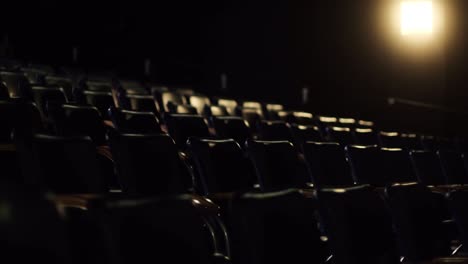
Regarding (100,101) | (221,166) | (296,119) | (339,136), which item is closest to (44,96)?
(100,101)

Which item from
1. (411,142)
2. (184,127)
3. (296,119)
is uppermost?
(184,127)

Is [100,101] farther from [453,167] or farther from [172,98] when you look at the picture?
[453,167]

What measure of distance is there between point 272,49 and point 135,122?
568 cm

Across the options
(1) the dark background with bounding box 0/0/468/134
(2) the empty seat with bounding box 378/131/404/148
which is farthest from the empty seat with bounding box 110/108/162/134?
(1) the dark background with bounding box 0/0/468/134

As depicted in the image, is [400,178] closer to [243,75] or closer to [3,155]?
[3,155]

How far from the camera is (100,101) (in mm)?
3795

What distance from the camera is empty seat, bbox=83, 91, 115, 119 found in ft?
12.4

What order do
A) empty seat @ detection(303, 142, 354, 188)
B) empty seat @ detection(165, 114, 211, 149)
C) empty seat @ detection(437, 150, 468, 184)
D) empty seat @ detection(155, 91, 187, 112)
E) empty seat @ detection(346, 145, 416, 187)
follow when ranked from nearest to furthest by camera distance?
1. empty seat @ detection(303, 142, 354, 188)
2. empty seat @ detection(346, 145, 416, 187)
3. empty seat @ detection(165, 114, 211, 149)
4. empty seat @ detection(437, 150, 468, 184)
5. empty seat @ detection(155, 91, 187, 112)

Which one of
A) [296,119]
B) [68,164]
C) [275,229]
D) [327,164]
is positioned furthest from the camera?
[296,119]

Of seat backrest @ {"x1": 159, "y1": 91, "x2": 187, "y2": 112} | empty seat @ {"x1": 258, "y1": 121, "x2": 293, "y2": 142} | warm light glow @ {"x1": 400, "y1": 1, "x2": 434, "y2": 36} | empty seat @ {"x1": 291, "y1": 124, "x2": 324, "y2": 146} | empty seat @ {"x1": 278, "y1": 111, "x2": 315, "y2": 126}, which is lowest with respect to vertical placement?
empty seat @ {"x1": 278, "y1": 111, "x2": 315, "y2": 126}

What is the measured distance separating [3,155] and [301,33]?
6.70m

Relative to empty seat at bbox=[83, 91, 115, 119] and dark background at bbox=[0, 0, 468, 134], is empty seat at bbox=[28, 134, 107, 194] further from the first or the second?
dark background at bbox=[0, 0, 468, 134]

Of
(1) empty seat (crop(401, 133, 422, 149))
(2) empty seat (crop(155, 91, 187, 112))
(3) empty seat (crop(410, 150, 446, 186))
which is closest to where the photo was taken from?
(3) empty seat (crop(410, 150, 446, 186))

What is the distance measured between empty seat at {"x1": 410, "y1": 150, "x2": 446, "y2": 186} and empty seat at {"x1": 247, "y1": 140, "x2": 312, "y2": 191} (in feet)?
2.94
